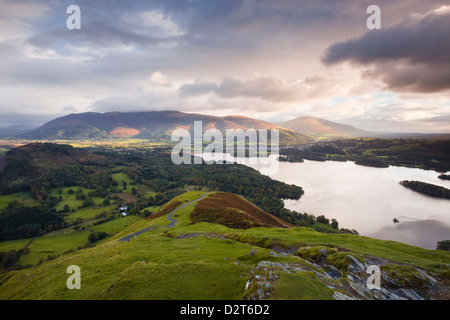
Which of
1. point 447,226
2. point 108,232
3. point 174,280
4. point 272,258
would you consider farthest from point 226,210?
point 447,226

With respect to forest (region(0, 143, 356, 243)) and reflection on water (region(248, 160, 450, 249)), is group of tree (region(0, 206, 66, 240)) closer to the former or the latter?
forest (region(0, 143, 356, 243))

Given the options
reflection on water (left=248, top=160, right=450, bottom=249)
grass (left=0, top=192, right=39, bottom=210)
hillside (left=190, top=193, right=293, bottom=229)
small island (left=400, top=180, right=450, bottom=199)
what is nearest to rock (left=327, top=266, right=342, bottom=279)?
hillside (left=190, top=193, right=293, bottom=229)

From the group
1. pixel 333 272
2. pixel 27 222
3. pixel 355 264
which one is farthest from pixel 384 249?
pixel 27 222

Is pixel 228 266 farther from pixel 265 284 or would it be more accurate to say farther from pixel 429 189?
pixel 429 189

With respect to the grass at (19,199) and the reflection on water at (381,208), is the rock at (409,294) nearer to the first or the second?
the reflection on water at (381,208)

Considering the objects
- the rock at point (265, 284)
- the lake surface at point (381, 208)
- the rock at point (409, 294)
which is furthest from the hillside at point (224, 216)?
the lake surface at point (381, 208)

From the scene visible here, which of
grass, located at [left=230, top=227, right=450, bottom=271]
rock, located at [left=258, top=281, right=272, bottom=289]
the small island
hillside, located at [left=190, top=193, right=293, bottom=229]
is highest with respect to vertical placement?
rock, located at [left=258, top=281, right=272, bottom=289]
